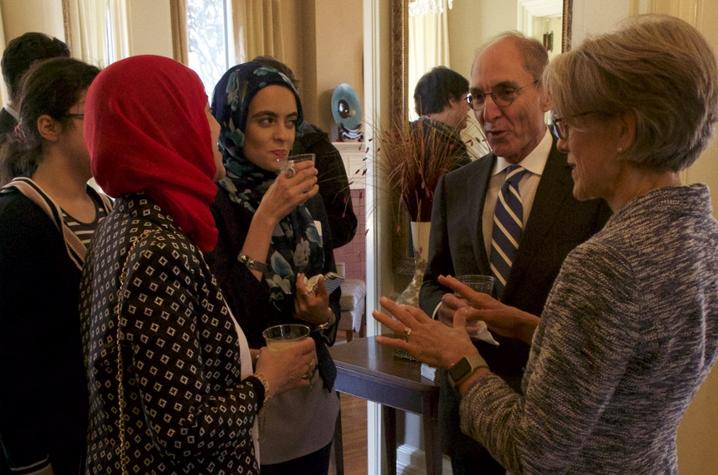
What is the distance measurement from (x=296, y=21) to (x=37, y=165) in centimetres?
517

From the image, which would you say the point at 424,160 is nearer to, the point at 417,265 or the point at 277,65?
the point at 417,265

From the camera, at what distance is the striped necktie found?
5.22ft

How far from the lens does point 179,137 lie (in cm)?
107

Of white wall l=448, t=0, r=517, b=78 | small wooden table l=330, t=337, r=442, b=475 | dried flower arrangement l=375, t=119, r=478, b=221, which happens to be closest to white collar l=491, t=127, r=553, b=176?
dried flower arrangement l=375, t=119, r=478, b=221

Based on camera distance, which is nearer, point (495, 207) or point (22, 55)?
point (495, 207)

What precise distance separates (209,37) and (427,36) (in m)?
3.88

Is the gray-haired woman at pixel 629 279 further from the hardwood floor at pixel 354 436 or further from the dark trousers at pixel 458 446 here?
the hardwood floor at pixel 354 436

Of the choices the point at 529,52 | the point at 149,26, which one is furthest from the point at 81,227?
the point at 149,26

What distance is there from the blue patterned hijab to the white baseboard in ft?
5.02

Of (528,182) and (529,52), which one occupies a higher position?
(529,52)

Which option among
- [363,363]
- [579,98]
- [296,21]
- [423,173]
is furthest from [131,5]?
[579,98]

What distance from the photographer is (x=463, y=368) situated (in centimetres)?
113

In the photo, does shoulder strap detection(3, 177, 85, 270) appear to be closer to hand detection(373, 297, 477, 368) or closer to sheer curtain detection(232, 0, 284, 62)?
hand detection(373, 297, 477, 368)

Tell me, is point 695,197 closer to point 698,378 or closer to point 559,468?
point 698,378
